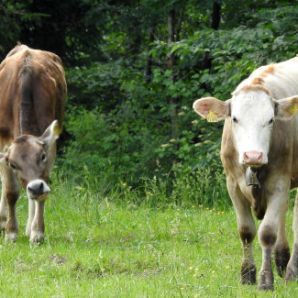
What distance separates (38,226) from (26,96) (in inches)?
61.5

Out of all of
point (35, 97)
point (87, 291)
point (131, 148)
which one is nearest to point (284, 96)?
point (87, 291)

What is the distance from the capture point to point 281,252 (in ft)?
29.9

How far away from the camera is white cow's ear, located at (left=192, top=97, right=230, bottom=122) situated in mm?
8633

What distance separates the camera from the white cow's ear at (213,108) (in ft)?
28.3

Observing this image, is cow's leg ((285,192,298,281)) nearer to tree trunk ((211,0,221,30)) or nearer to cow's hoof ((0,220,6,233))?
cow's hoof ((0,220,6,233))

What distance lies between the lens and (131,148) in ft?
68.0

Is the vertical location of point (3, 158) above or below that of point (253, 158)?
below

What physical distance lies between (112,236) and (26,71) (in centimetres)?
223

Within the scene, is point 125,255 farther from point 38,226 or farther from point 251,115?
point 251,115

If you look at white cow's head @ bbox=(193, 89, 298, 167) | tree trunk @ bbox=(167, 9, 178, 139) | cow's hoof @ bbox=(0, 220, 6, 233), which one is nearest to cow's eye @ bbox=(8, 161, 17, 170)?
cow's hoof @ bbox=(0, 220, 6, 233)

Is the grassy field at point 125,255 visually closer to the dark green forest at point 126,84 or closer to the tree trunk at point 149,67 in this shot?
the dark green forest at point 126,84

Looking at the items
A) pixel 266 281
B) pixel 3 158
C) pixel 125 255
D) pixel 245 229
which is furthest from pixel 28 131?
→ pixel 266 281

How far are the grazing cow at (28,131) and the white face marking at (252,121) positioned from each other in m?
3.06

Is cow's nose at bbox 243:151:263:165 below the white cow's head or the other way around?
below
